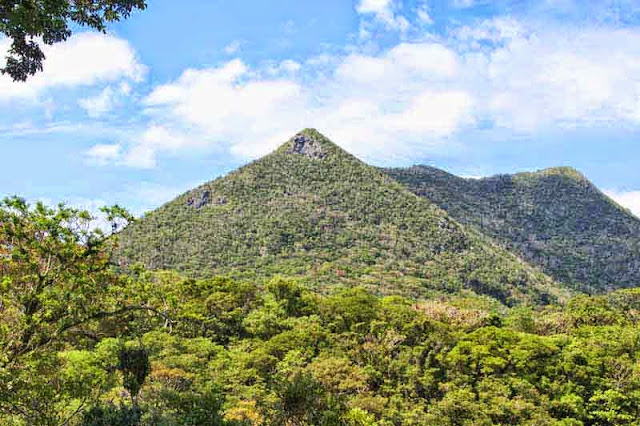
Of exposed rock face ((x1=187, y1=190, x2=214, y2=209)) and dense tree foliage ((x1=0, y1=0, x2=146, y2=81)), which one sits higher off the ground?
exposed rock face ((x1=187, y1=190, x2=214, y2=209))

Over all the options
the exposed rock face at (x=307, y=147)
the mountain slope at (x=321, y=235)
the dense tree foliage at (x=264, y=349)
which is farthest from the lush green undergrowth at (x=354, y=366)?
the exposed rock face at (x=307, y=147)

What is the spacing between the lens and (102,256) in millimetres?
12289

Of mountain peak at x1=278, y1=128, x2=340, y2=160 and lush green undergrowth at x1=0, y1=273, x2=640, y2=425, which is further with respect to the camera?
mountain peak at x1=278, y1=128, x2=340, y2=160

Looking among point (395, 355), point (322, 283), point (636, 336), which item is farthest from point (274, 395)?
point (322, 283)

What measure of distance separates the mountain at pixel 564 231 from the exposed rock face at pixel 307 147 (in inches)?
1894

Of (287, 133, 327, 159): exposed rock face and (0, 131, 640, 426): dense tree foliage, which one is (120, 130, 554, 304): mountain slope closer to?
(287, 133, 327, 159): exposed rock face

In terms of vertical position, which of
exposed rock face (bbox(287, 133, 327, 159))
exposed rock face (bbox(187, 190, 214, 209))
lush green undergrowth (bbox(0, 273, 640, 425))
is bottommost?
lush green undergrowth (bbox(0, 273, 640, 425))

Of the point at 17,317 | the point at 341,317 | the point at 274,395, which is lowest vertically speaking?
the point at 274,395

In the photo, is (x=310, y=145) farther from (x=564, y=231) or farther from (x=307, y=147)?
(x=564, y=231)

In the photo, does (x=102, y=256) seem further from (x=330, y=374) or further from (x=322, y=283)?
(x=322, y=283)

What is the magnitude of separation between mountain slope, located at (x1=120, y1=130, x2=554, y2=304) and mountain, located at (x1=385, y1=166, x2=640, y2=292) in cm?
2826

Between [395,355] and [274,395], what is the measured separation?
40.3 feet

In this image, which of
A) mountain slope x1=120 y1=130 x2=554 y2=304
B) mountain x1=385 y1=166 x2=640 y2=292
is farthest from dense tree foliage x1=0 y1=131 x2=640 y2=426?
mountain x1=385 y1=166 x2=640 y2=292

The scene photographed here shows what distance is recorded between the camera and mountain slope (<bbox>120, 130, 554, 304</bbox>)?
310 ft
